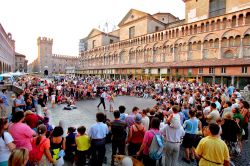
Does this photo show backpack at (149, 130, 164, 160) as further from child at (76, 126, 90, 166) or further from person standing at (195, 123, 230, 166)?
child at (76, 126, 90, 166)

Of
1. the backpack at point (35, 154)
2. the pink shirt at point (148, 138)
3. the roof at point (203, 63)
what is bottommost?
the backpack at point (35, 154)

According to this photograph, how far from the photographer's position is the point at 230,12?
28.9 metres

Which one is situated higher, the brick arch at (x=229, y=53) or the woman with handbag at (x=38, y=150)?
the brick arch at (x=229, y=53)

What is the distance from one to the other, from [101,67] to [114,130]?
51884mm

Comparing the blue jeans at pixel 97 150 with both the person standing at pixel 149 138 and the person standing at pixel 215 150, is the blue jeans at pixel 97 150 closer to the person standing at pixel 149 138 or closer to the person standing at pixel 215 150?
the person standing at pixel 149 138

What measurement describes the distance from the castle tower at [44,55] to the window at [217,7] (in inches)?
3117

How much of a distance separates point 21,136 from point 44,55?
94463mm

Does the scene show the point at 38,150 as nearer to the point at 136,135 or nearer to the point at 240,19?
the point at 136,135

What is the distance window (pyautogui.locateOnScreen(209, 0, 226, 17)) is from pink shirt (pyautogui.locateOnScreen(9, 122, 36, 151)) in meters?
36.6

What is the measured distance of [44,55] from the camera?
Result: 88875 mm

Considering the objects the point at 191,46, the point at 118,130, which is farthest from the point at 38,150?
the point at 191,46

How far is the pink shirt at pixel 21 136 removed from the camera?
400 cm

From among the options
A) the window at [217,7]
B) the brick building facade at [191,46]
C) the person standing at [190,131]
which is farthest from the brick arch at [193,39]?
the person standing at [190,131]

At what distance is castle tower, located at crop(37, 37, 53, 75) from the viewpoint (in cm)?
8775
